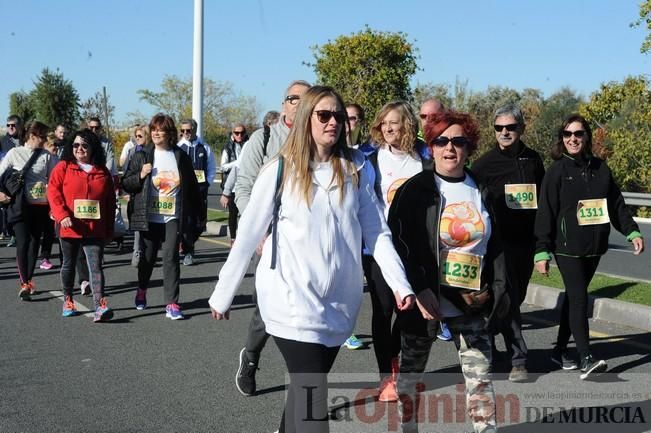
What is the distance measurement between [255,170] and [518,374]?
7.80ft

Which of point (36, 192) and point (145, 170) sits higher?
point (145, 170)

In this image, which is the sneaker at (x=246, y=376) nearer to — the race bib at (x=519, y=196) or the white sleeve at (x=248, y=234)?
the white sleeve at (x=248, y=234)

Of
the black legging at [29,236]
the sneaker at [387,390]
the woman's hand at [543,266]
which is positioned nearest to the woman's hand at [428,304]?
the sneaker at [387,390]

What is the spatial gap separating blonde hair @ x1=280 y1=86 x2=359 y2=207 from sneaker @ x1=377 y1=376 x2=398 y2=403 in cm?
222

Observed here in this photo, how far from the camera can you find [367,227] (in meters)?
3.94

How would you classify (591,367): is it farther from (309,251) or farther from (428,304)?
(309,251)

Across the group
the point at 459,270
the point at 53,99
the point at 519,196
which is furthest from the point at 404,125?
the point at 53,99

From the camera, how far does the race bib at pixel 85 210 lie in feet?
27.0

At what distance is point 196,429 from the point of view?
500 centimetres

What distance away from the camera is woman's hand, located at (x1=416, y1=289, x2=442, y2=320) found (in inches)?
170

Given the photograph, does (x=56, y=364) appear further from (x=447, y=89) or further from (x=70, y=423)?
(x=447, y=89)

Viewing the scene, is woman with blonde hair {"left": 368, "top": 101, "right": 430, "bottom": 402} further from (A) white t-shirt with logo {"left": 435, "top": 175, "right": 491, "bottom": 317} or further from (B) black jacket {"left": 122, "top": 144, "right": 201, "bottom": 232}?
(B) black jacket {"left": 122, "top": 144, "right": 201, "bottom": 232}

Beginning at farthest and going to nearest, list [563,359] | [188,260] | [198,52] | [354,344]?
1. [198,52]
2. [188,260]
3. [354,344]
4. [563,359]

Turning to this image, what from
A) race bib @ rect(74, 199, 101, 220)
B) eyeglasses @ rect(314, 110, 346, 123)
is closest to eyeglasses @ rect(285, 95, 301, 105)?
eyeglasses @ rect(314, 110, 346, 123)
